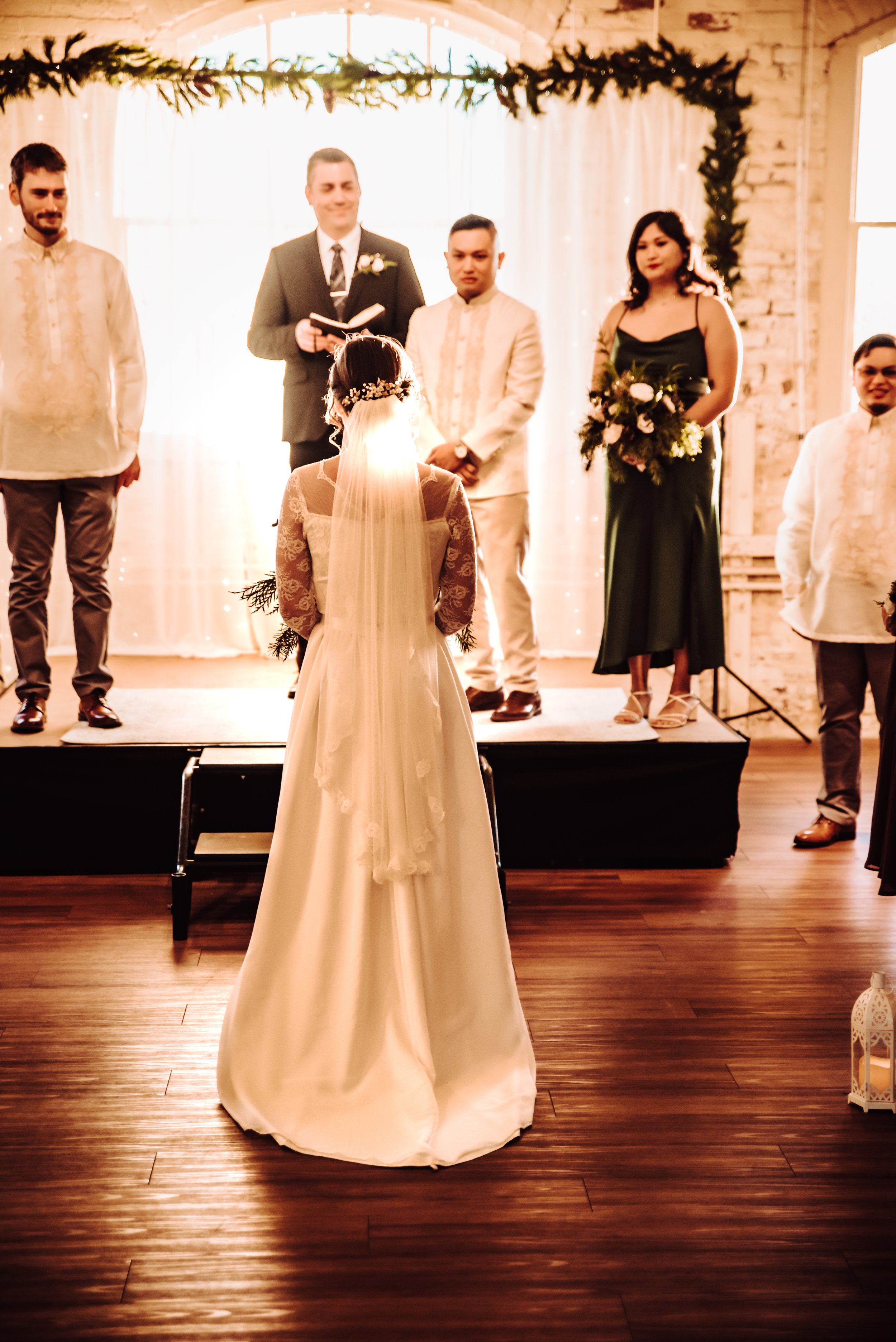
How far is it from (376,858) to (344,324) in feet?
8.92

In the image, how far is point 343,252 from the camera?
16.1 feet

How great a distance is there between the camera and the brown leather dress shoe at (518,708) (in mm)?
4730

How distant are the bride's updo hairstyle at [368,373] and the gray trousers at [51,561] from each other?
2.09 metres

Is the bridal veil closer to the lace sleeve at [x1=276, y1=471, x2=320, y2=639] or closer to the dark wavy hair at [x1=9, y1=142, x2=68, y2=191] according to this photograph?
the lace sleeve at [x1=276, y1=471, x2=320, y2=639]

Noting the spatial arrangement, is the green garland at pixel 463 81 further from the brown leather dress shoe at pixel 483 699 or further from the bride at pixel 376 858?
the bride at pixel 376 858

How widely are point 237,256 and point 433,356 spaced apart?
267 cm

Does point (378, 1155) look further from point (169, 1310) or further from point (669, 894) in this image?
point (669, 894)

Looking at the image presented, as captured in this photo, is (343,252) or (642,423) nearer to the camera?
(642,423)

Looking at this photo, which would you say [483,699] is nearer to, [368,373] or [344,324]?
[344,324]

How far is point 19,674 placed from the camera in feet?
15.4

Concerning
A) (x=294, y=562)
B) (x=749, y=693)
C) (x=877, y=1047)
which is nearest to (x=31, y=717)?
(x=294, y=562)

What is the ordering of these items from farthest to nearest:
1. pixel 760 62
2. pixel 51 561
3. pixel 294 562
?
1. pixel 760 62
2. pixel 51 561
3. pixel 294 562

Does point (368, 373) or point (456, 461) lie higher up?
point (368, 373)

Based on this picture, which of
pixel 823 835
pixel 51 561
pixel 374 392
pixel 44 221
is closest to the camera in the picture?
pixel 374 392
